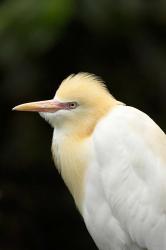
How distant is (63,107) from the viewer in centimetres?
368

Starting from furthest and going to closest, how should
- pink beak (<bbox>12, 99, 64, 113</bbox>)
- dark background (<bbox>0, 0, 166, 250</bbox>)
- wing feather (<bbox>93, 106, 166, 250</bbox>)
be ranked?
dark background (<bbox>0, 0, 166, 250</bbox>) < pink beak (<bbox>12, 99, 64, 113</bbox>) < wing feather (<bbox>93, 106, 166, 250</bbox>)

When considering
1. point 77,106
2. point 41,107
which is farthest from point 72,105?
point 41,107

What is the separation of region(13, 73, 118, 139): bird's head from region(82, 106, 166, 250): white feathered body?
0.07 m

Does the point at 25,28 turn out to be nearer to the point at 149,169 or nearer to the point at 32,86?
the point at 32,86

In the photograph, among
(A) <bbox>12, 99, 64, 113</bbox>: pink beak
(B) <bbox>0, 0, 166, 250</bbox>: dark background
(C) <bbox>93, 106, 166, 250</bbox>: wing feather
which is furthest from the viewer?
(B) <bbox>0, 0, 166, 250</bbox>: dark background

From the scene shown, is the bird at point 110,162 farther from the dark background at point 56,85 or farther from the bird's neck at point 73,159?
the dark background at point 56,85

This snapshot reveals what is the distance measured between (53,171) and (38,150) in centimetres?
28

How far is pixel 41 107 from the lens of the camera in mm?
3658

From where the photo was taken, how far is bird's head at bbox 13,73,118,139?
3676mm

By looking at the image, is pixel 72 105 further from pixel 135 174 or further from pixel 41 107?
pixel 135 174

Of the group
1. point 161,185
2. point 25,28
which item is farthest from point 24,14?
point 161,185

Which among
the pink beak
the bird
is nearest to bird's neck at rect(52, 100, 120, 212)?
the bird

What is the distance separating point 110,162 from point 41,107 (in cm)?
38

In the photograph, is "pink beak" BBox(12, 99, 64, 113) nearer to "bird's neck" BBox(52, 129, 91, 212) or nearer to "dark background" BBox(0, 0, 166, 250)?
"bird's neck" BBox(52, 129, 91, 212)
